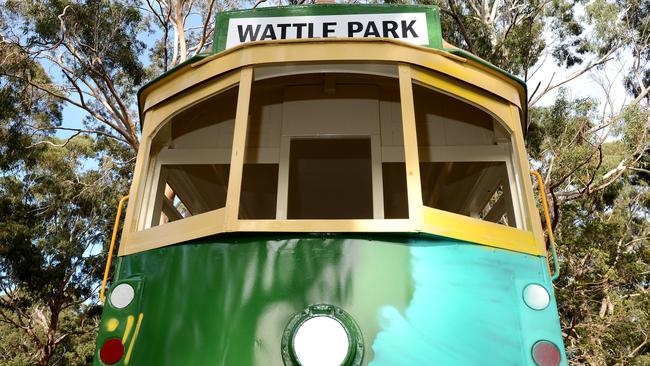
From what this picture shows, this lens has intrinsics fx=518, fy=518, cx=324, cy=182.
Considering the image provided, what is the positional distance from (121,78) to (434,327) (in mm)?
13686

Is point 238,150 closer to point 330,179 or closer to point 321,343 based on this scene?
point 321,343

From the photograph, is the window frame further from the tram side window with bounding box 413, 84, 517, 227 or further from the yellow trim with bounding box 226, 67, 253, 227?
the tram side window with bounding box 413, 84, 517, 227

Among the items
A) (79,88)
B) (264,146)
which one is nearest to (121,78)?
(79,88)

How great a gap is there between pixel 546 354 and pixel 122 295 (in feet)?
6.43

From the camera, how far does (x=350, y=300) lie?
2.24 metres

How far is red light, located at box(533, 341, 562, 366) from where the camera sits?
2.23m

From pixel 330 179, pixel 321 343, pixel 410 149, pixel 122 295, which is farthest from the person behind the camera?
pixel 330 179

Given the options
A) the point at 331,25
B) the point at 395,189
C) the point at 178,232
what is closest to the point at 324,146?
the point at 395,189

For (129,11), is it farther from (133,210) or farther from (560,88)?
(133,210)

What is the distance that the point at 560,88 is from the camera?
13.0 metres

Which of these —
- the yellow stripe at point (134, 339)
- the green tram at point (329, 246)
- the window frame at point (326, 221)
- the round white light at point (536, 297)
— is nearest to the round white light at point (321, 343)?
the green tram at point (329, 246)

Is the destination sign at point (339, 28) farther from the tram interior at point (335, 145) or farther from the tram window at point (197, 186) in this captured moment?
the tram window at point (197, 186)

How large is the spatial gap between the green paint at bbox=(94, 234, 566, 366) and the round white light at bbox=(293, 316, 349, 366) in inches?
3.5

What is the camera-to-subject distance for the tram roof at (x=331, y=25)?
3.09 metres
